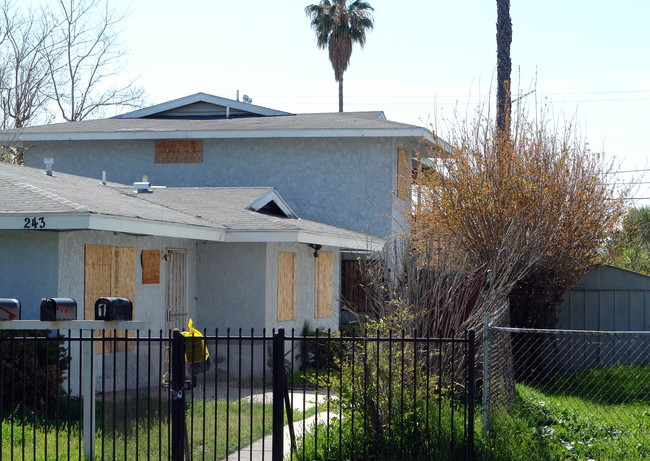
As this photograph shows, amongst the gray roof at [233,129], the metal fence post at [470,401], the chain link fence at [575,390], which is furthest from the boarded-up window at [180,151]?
the metal fence post at [470,401]

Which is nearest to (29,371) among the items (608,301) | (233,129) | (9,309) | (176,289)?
(9,309)

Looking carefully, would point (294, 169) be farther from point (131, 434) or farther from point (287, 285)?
point (131, 434)

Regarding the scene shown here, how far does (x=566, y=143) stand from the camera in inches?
622

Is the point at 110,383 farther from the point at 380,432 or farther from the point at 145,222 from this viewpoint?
the point at 380,432

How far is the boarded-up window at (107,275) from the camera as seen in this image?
12664 mm

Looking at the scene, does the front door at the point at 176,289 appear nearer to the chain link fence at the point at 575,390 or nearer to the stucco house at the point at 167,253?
the stucco house at the point at 167,253

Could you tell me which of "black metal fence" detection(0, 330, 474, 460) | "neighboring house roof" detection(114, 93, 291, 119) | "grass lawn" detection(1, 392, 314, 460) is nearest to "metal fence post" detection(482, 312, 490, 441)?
"black metal fence" detection(0, 330, 474, 460)

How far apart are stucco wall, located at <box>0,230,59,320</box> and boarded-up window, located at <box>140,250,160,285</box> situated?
8.05 feet

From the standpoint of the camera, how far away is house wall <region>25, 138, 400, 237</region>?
21.2m

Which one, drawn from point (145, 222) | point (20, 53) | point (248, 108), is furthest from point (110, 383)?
point (20, 53)

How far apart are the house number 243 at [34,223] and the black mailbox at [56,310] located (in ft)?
12.4

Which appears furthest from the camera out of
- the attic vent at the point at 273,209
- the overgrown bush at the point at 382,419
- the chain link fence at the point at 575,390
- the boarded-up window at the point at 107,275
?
the attic vent at the point at 273,209

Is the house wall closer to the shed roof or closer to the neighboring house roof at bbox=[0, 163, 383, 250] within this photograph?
the neighboring house roof at bbox=[0, 163, 383, 250]

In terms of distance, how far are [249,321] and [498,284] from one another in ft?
18.5
